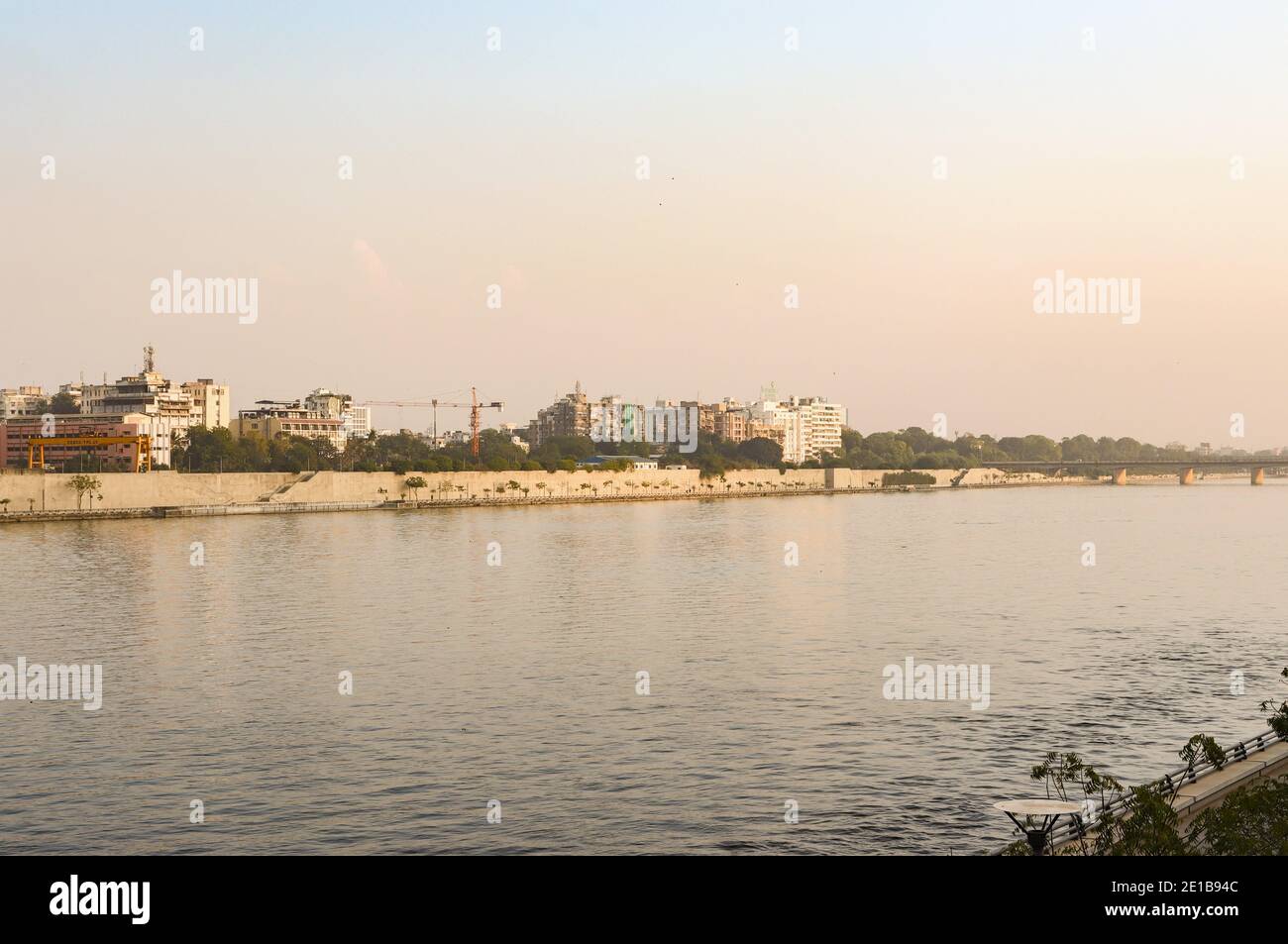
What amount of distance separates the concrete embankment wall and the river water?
109ft

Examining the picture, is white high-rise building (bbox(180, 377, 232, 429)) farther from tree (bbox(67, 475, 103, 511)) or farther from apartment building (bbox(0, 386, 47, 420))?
tree (bbox(67, 475, 103, 511))

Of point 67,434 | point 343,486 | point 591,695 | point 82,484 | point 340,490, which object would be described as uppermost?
point 67,434

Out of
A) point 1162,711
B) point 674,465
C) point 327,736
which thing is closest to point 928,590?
point 1162,711

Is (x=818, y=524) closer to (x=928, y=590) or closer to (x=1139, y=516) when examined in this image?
(x=1139, y=516)

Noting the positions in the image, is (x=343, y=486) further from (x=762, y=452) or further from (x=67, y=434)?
(x=762, y=452)

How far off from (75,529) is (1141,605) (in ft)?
207

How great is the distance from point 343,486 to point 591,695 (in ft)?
293

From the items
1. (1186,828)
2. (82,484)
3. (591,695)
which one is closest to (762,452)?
(82,484)

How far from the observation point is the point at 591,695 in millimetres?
25453

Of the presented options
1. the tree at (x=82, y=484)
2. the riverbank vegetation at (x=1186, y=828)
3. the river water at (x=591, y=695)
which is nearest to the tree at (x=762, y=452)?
the tree at (x=82, y=484)

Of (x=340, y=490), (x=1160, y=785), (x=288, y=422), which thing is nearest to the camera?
(x=1160, y=785)

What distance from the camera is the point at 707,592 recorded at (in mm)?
45500

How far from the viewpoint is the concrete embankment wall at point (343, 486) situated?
90062 mm
